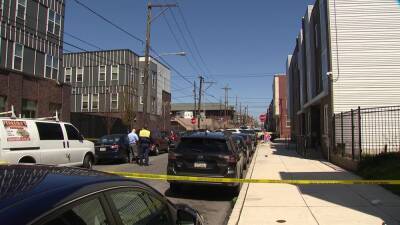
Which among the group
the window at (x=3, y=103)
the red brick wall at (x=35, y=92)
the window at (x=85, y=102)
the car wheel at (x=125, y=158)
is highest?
the window at (x=85, y=102)

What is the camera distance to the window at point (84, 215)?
8.45 feet

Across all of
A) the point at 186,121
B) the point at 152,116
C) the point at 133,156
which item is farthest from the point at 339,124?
the point at 186,121

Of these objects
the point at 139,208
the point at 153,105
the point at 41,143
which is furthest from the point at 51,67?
the point at 139,208

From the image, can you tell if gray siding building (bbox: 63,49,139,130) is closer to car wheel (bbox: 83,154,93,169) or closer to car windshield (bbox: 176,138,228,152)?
car wheel (bbox: 83,154,93,169)

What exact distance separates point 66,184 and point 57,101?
3346cm

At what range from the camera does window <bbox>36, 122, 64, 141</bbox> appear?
14.0m

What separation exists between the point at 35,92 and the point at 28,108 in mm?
1200

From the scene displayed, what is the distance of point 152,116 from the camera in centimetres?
6150

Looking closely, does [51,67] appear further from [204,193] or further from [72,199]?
[72,199]

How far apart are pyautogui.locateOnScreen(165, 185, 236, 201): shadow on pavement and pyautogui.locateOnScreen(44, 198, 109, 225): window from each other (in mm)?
9496

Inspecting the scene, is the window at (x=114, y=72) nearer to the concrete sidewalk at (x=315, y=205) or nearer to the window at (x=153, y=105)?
the window at (x=153, y=105)

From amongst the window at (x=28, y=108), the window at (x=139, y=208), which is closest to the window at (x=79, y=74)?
the window at (x=28, y=108)

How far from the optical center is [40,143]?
13.9 meters

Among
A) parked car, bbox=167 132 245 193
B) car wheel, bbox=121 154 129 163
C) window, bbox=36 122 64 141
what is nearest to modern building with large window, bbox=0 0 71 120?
car wheel, bbox=121 154 129 163
